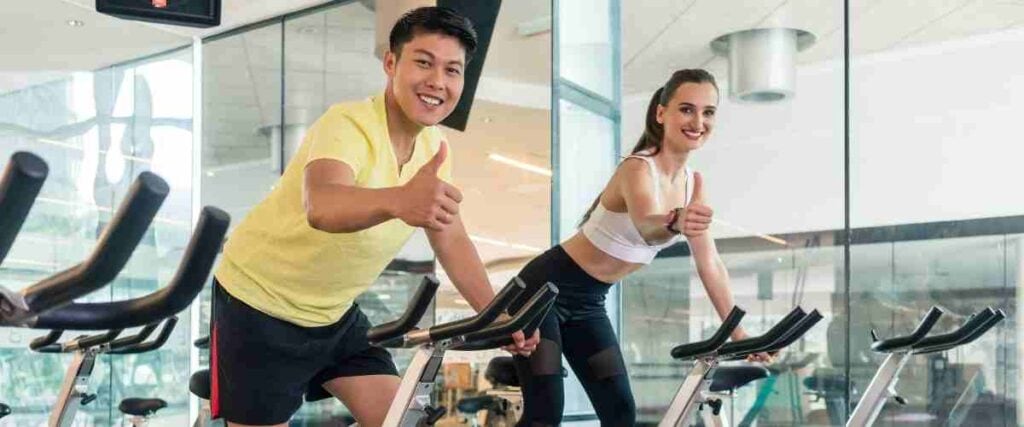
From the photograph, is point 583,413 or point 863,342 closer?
point 863,342

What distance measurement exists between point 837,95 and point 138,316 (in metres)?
4.21

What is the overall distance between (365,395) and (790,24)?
3.49 meters

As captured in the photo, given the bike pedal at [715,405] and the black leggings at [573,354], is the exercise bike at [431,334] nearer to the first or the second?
the black leggings at [573,354]

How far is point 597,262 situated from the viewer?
2799mm

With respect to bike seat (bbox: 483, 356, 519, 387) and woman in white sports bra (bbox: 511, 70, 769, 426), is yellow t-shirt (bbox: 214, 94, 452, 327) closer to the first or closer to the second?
woman in white sports bra (bbox: 511, 70, 769, 426)

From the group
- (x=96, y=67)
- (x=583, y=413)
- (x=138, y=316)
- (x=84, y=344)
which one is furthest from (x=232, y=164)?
(x=138, y=316)

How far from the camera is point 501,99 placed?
542cm

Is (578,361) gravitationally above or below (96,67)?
below

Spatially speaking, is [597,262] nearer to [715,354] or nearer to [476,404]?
[715,354]

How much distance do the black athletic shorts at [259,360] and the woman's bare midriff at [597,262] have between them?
0.92 m

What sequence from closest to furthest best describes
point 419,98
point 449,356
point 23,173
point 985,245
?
1. point 23,173
2. point 419,98
3. point 985,245
4. point 449,356

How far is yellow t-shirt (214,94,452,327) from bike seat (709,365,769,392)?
1061 millimetres

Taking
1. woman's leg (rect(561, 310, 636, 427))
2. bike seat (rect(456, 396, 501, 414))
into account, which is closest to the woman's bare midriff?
woman's leg (rect(561, 310, 636, 427))

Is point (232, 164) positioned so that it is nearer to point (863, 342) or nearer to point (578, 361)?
point (863, 342)
